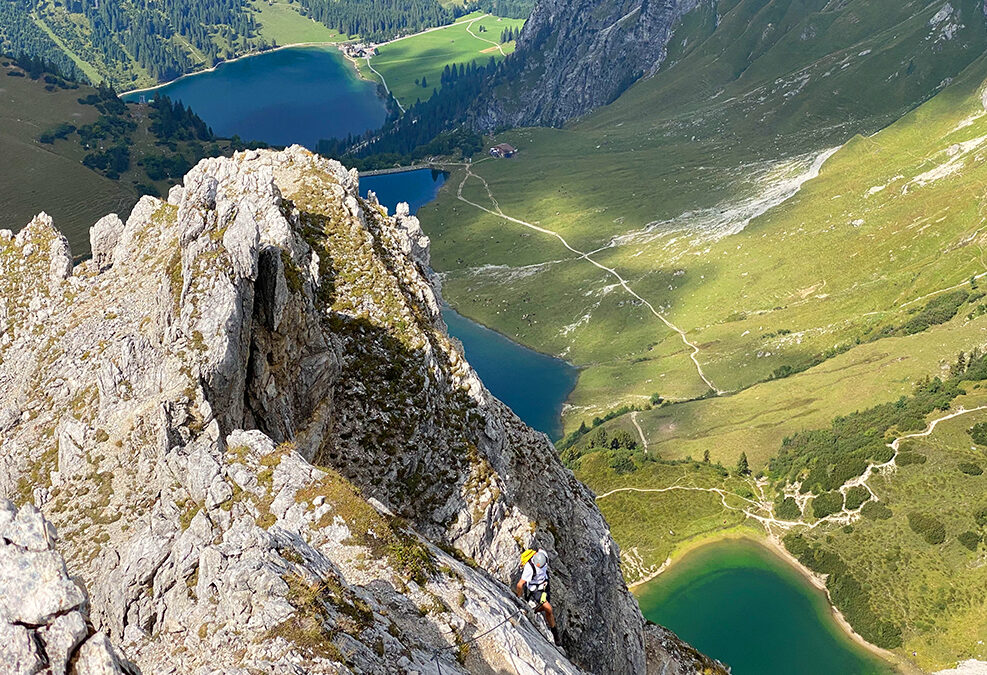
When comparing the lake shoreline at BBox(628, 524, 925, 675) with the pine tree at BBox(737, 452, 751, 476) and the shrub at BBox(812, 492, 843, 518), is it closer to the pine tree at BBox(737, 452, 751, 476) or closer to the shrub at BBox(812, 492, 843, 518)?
the shrub at BBox(812, 492, 843, 518)

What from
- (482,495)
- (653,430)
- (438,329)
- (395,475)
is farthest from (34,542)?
(653,430)

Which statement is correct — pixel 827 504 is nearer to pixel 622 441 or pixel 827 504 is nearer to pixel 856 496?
pixel 856 496

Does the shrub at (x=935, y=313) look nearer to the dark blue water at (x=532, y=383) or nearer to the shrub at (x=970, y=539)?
the shrub at (x=970, y=539)

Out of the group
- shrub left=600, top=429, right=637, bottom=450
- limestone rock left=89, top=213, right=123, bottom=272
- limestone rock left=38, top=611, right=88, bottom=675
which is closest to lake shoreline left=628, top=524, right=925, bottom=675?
shrub left=600, top=429, right=637, bottom=450

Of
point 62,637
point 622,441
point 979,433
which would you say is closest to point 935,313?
point 979,433

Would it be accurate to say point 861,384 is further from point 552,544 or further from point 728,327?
point 552,544

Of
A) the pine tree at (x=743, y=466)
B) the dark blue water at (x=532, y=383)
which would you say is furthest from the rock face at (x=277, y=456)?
the dark blue water at (x=532, y=383)
